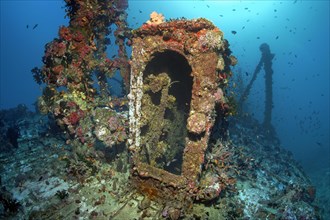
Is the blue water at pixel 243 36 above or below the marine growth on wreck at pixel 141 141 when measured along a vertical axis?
above

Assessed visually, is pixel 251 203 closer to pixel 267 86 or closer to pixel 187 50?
pixel 187 50

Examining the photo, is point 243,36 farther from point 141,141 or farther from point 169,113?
point 141,141

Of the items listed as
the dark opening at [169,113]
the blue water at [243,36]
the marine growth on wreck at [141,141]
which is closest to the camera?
the marine growth on wreck at [141,141]

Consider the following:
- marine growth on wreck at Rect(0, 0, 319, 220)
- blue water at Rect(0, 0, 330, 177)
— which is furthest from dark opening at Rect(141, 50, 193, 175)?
blue water at Rect(0, 0, 330, 177)

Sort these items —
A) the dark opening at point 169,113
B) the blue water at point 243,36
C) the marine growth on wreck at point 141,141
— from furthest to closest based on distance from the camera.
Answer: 1. the blue water at point 243,36
2. the dark opening at point 169,113
3. the marine growth on wreck at point 141,141

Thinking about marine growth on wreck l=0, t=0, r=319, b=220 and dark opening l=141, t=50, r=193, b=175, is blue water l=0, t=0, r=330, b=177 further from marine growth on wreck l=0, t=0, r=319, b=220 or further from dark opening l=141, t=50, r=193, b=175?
marine growth on wreck l=0, t=0, r=319, b=220

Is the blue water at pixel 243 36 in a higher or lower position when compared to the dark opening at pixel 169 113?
higher

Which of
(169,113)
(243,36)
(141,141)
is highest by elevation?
(243,36)

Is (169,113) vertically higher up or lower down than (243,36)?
lower down

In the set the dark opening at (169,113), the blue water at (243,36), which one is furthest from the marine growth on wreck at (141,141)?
the blue water at (243,36)

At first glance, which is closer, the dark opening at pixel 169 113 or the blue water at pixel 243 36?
the dark opening at pixel 169 113

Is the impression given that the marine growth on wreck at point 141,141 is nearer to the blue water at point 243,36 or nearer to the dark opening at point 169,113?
the dark opening at point 169,113

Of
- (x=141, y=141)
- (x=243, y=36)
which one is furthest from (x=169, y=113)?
(x=243, y=36)

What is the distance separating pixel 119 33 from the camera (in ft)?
38.9
